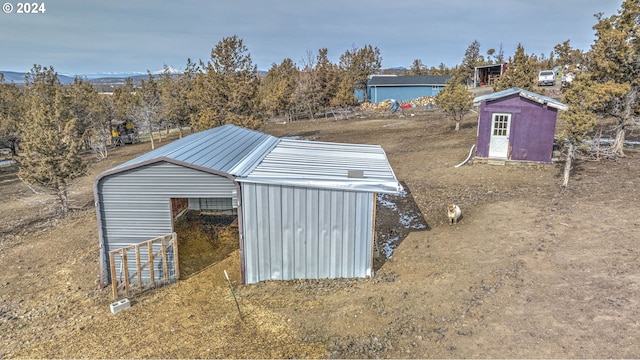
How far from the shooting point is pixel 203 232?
1233 centimetres

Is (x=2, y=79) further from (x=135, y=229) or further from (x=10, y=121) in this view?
(x=135, y=229)

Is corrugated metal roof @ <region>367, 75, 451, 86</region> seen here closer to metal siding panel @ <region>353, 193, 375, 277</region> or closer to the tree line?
the tree line

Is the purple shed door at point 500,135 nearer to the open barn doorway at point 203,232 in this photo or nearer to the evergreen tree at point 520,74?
the open barn doorway at point 203,232

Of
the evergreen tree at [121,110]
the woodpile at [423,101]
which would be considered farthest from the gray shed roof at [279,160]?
the woodpile at [423,101]

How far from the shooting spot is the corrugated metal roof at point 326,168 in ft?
28.6

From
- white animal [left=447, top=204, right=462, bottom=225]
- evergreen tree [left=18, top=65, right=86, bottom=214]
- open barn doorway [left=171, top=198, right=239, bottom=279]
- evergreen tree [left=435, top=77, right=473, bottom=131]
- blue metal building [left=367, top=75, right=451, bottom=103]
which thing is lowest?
open barn doorway [left=171, top=198, right=239, bottom=279]

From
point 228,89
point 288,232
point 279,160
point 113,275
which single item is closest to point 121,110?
point 228,89

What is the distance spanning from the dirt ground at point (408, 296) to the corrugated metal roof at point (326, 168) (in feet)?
6.96

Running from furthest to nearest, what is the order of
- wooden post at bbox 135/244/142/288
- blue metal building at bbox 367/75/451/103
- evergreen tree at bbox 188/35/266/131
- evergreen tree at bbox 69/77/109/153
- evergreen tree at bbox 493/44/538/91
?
1. blue metal building at bbox 367/75/451/103
2. evergreen tree at bbox 69/77/109/153
3. evergreen tree at bbox 493/44/538/91
4. evergreen tree at bbox 188/35/266/131
5. wooden post at bbox 135/244/142/288

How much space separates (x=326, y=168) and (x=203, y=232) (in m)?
4.89

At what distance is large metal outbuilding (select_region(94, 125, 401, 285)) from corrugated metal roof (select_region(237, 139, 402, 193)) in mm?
32

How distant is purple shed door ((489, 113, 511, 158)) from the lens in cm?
1758

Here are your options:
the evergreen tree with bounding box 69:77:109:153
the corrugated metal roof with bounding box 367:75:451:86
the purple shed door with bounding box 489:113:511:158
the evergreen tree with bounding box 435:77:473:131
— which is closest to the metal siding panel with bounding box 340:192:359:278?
the purple shed door with bounding box 489:113:511:158

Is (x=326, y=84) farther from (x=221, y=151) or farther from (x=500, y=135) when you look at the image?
(x=221, y=151)
